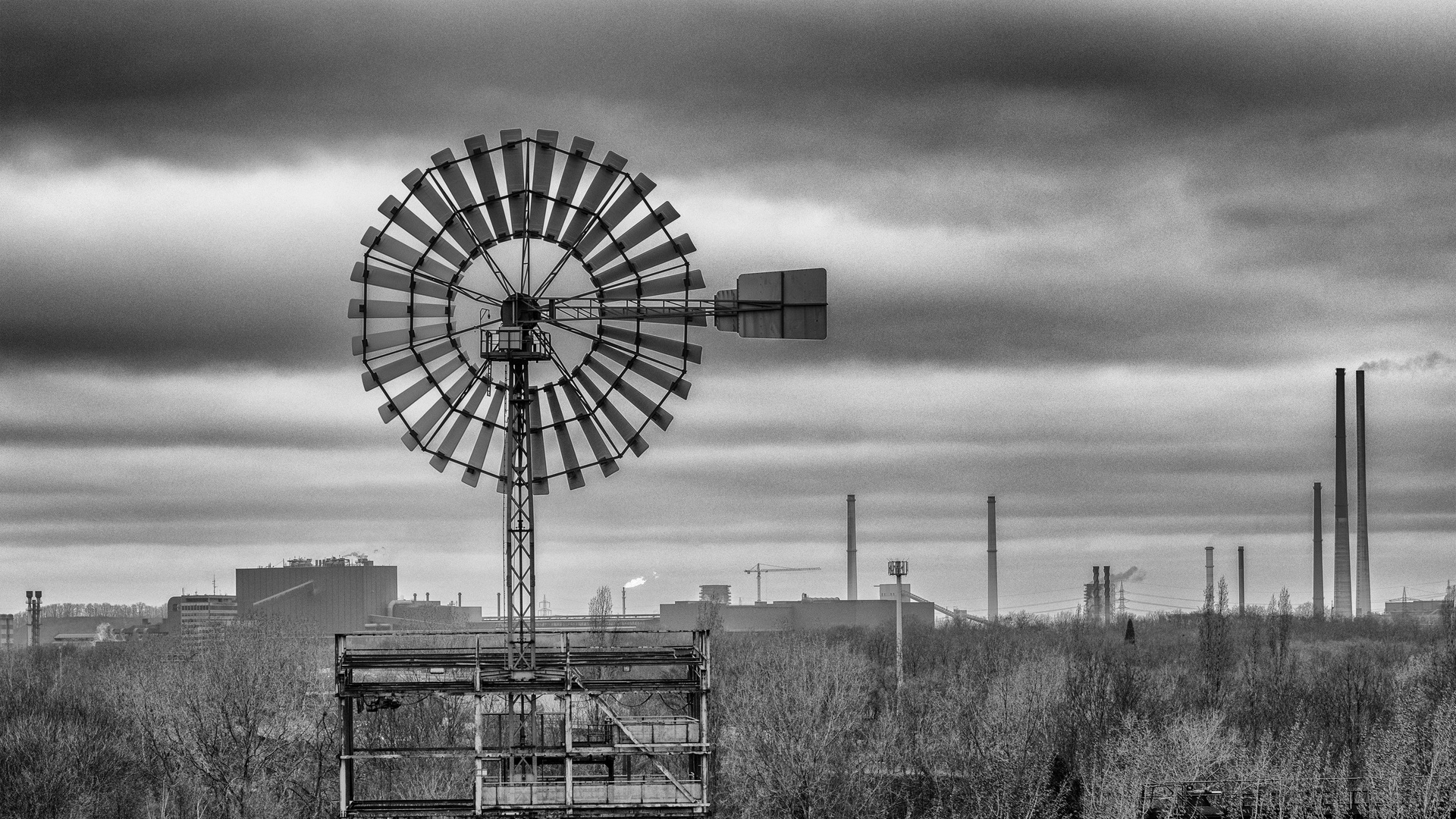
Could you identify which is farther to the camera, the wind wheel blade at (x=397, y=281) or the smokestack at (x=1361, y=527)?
the smokestack at (x=1361, y=527)

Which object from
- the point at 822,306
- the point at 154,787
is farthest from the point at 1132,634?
the point at 822,306

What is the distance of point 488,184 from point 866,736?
58.3 meters

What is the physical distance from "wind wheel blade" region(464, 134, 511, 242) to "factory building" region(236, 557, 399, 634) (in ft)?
507

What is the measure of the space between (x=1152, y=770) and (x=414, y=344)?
42996 mm

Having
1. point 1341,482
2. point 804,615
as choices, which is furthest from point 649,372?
point 804,615

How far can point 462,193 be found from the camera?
36781 millimetres

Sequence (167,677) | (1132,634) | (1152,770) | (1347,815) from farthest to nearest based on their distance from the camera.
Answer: (1132,634) < (167,677) < (1152,770) < (1347,815)

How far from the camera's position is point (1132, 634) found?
145 meters

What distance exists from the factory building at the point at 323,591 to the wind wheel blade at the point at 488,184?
155 m

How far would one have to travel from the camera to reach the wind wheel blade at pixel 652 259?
37.4 meters

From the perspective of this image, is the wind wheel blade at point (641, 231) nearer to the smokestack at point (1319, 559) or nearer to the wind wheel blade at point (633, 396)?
the wind wheel blade at point (633, 396)

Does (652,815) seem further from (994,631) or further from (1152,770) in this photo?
(994,631)

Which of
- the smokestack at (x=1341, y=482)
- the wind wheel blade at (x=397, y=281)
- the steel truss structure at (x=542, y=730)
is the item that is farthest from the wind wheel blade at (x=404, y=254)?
the smokestack at (x=1341, y=482)

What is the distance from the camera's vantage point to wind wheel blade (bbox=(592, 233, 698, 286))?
37375 mm
